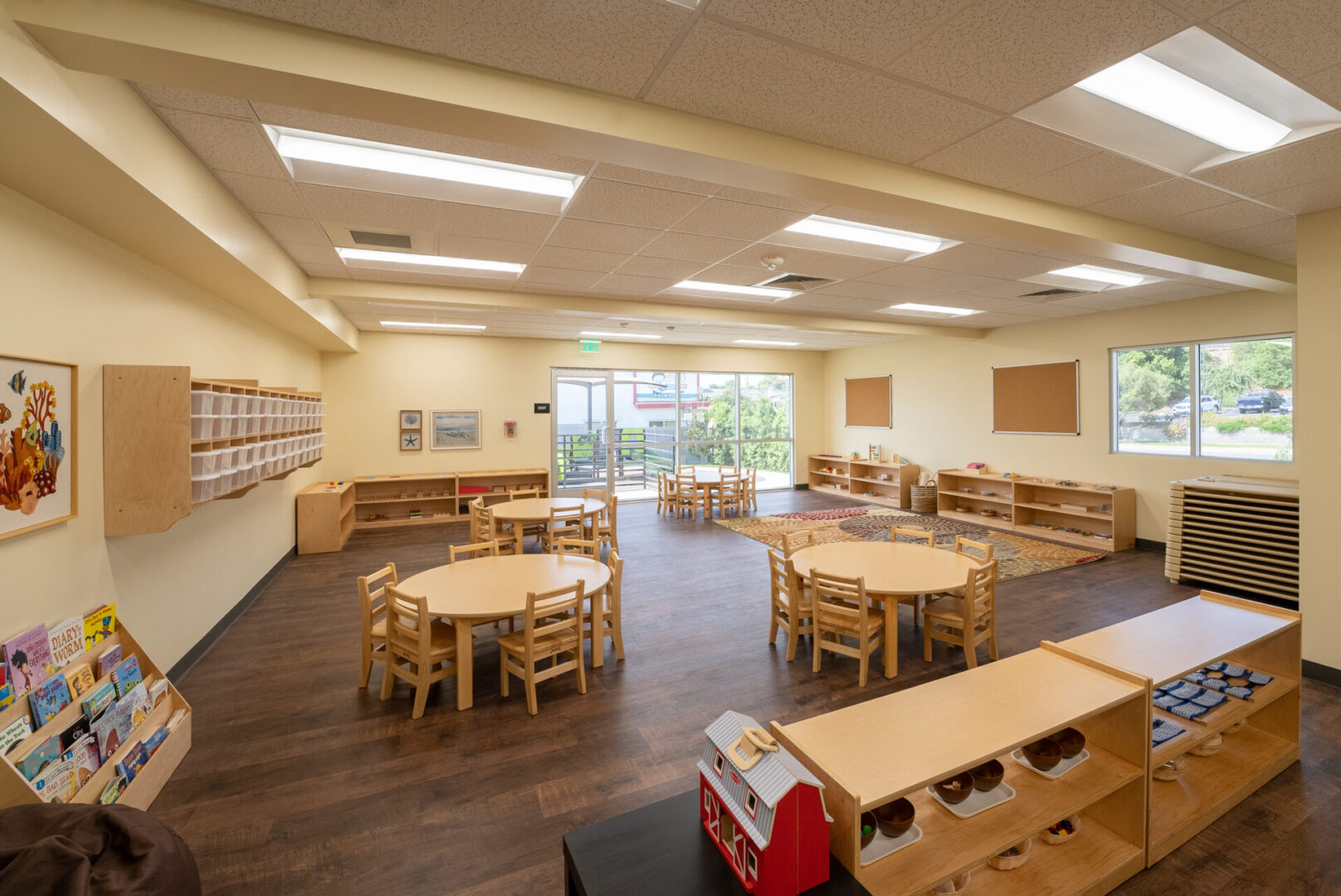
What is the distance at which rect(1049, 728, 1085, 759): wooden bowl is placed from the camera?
1.90m

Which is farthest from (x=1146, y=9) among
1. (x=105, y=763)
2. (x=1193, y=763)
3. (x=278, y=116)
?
(x=105, y=763)

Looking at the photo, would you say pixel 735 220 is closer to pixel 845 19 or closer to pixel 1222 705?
pixel 845 19

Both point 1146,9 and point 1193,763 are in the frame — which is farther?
point 1193,763

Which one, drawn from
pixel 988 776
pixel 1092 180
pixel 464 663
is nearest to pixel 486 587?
pixel 464 663

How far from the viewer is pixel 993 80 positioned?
2047 mm

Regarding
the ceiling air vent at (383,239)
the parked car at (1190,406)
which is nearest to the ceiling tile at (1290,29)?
the ceiling air vent at (383,239)

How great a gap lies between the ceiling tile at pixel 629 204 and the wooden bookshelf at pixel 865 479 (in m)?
7.42

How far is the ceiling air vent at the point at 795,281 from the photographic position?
516cm

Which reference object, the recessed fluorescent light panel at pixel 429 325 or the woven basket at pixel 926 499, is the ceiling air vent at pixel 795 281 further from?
the woven basket at pixel 926 499

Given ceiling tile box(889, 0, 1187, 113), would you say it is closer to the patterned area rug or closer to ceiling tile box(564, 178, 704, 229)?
ceiling tile box(564, 178, 704, 229)

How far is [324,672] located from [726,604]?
9.79 ft

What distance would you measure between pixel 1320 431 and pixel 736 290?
4254mm

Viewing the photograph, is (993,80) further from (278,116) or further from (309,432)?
(309,432)

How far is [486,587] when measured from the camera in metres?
3.58
